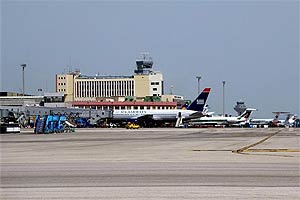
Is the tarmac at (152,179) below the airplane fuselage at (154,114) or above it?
above

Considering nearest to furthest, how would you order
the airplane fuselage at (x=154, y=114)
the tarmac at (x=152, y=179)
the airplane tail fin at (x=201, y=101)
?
the tarmac at (x=152, y=179)
the airplane fuselage at (x=154, y=114)
the airplane tail fin at (x=201, y=101)

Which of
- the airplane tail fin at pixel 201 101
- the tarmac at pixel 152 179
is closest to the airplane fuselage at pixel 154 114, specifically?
the airplane tail fin at pixel 201 101

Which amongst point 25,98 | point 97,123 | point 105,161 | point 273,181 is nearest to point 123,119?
point 97,123

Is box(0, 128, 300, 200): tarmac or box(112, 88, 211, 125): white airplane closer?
box(0, 128, 300, 200): tarmac

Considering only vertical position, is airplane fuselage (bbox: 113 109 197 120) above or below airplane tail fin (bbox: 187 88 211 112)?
below

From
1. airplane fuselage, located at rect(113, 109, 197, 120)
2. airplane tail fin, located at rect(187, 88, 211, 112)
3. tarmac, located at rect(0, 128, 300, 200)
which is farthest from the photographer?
airplane tail fin, located at rect(187, 88, 211, 112)

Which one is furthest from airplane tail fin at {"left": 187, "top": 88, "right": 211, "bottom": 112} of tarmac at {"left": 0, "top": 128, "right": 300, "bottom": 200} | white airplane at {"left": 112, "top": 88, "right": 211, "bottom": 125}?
tarmac at {"left": 0, "top": 128, "right": 300, "bottom": 200}

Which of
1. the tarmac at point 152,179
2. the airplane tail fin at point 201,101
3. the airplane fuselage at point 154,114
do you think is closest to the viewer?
the tarmac at point 152,179

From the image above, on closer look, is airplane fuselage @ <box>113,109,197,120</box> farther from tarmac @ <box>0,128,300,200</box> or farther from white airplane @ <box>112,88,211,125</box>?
tarmac @ <box>0,128,300,200</box>

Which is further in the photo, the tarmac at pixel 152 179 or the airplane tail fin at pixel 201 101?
the airplane tail fin at pixel 201 101

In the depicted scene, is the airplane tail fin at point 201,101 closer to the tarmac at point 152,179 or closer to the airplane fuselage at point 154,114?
the airplane fuselage at point 154,114

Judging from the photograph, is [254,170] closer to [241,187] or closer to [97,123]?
[241,187]

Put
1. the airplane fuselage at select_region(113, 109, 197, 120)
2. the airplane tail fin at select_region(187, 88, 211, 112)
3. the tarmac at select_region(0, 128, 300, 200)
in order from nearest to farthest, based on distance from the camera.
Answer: the tarmac at select_region(0, 128, 300, 200) < the airplane fuselage at select_region(113, 109, 197, 120) < the airplane tail fin at select_region(187, 88, 211, 112)
